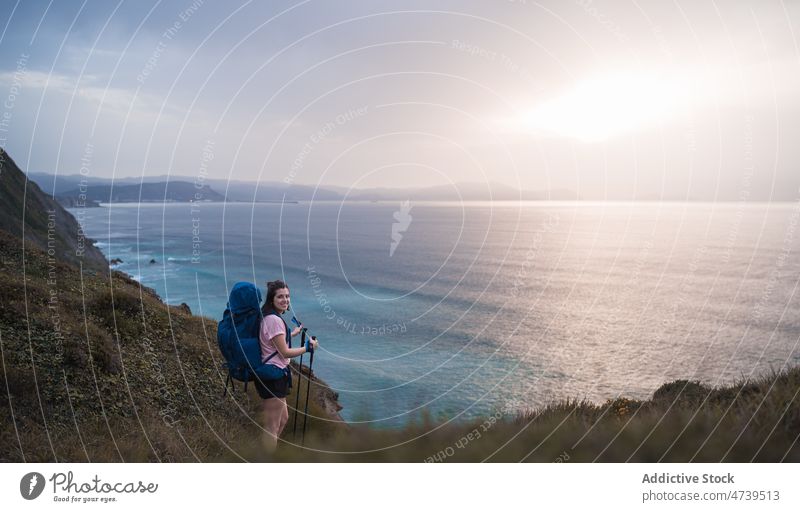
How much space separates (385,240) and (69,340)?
8363 cm

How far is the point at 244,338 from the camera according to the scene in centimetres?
470

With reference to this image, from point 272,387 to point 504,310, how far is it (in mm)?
52415

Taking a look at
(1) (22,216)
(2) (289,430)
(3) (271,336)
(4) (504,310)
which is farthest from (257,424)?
(4) (504,310)

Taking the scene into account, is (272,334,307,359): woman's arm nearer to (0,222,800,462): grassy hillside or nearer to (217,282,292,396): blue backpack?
(217,282,292,396): blue backpack

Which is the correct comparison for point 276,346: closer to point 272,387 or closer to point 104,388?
point 272,387

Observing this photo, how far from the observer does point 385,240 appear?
90.8 m

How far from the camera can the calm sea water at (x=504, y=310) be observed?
33.9 meters

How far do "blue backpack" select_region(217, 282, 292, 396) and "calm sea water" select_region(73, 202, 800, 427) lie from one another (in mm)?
2384

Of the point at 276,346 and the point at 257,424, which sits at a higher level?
the point at 276,346

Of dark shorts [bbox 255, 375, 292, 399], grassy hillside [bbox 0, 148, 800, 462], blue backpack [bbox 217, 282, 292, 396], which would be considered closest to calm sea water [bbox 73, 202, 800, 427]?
grassy hillside [bbox 0, 148, 800, 462]

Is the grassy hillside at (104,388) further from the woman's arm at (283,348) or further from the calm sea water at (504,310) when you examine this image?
the calm sea water at (504,310)

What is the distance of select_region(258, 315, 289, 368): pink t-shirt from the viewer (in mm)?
4688

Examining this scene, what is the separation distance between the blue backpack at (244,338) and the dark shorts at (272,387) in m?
0.05

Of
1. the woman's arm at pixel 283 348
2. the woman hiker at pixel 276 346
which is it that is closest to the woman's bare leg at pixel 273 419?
the woman hiker at pixel 276 346
